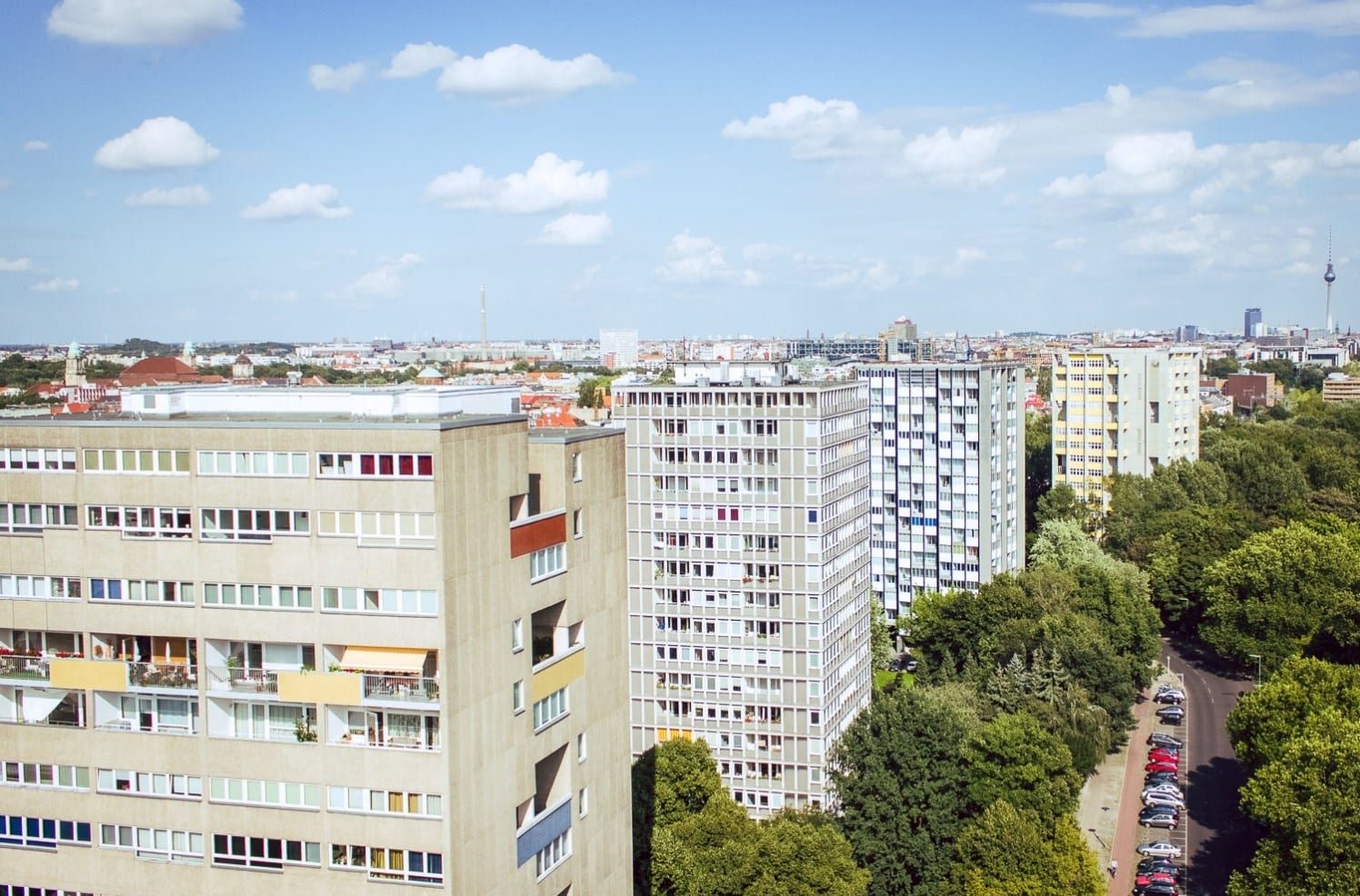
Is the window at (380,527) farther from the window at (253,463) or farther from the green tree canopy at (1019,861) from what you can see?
the green tree canopy at (1019,861)

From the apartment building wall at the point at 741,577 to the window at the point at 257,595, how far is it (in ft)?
96.2

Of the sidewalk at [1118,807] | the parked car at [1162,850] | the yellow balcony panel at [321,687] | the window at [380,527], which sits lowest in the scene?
the sidewalk at [1118,807]

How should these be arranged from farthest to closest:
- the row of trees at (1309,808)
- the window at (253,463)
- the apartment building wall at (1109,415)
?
1. the apartment building wall at (1109,415)
2. the row of trees at (1309,808)
3. the window at (253,463)

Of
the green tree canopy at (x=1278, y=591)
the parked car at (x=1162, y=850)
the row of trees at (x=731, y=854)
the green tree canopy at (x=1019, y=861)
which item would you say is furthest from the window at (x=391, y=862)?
the green tree canopy at (x=1278, y=591)

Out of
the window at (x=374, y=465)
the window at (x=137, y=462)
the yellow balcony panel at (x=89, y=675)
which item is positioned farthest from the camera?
the yellow balcony panel at (x=89, y=675)

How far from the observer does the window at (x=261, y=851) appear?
23.7 meters

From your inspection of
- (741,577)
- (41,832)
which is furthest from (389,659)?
(741,577)

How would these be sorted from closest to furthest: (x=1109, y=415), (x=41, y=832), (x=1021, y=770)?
(x=41, y=832)
(x=1021, y=770)
(x=1109, y=415)

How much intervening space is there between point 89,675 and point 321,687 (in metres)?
4.86

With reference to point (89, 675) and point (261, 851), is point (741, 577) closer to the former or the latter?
point (261, 851)

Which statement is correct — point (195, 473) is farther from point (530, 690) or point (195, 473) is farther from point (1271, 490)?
point (1271, 490)

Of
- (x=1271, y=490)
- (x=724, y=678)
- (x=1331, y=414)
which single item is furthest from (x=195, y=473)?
(x=1331, y=414)

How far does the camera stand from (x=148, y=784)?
24516mm

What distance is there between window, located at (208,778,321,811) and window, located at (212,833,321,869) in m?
0.66
